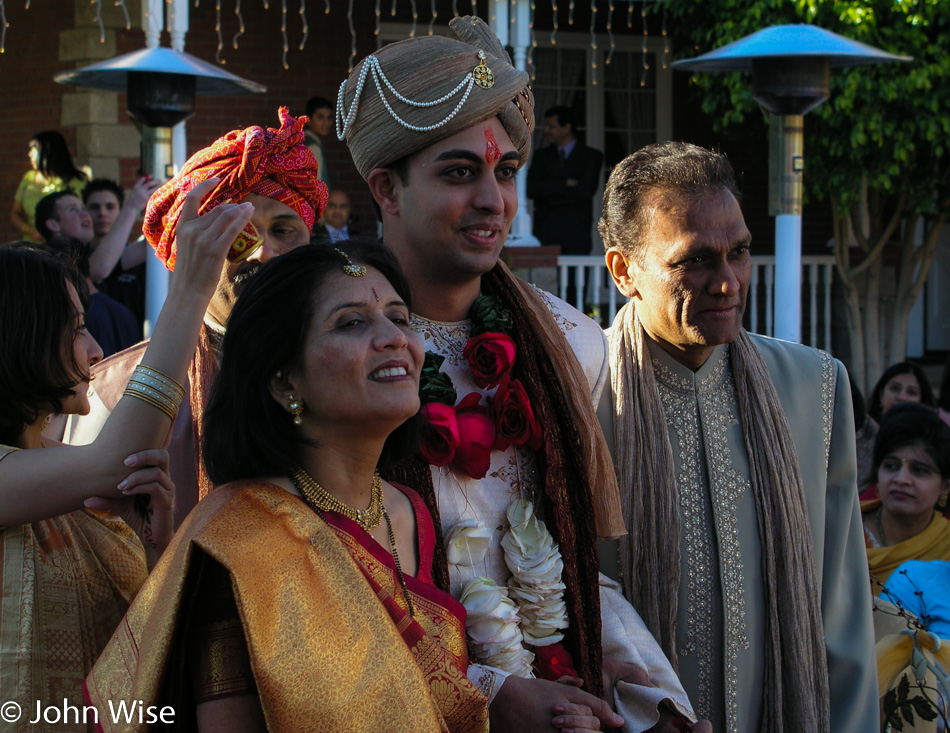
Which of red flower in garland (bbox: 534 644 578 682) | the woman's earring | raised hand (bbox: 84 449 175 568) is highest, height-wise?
the woman's earring

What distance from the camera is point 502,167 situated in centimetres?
226

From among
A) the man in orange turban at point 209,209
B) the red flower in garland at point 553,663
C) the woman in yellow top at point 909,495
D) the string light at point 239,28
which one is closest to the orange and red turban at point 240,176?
the man in orange turban at point 209,209

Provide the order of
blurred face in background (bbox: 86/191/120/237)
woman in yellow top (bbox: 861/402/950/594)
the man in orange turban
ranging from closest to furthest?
the man in orange turban < woman in yellow top (bbox: 861/402/950/594) < blurred face in background (bbox: 86/191/120/237)

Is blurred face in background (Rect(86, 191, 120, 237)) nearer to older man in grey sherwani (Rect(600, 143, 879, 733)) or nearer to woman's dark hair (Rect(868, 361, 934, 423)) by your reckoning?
older man in grey sherwani (Rect(600, 143, 879, 733))

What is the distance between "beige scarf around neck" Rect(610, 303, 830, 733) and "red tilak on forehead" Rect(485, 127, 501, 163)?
0.82m

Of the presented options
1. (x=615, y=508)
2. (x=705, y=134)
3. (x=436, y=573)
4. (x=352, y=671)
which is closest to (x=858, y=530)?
(x=615, y=508)

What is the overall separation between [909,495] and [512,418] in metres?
2.81

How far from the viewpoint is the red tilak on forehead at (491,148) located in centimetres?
220

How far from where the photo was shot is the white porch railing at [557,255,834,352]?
9.09m

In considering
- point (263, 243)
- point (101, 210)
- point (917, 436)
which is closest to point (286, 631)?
point (263, 243)

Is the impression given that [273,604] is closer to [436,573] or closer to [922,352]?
[436,573]

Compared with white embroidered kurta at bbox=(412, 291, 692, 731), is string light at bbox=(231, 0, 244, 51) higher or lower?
higher

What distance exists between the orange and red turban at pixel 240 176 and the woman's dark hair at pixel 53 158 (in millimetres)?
4592

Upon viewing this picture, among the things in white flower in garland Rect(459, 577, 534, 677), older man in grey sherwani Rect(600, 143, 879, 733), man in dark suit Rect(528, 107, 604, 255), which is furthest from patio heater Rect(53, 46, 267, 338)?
white flower in garland Rect(459, 577, 534, 677)
